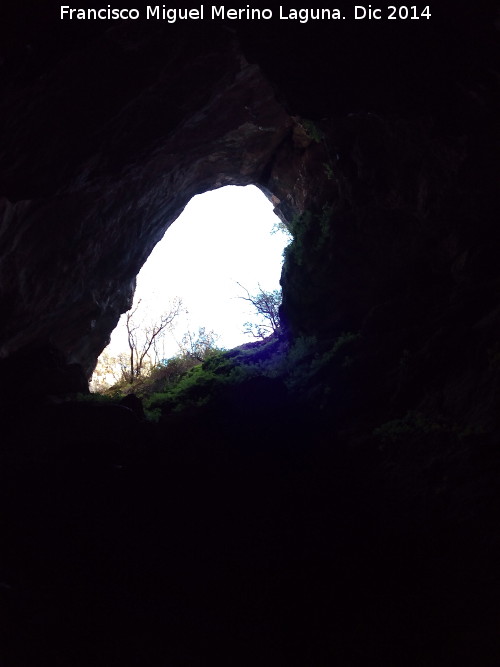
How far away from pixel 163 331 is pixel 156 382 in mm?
8719

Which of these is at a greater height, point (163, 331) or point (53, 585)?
point (163, 331)

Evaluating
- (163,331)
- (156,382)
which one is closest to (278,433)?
(156,382)

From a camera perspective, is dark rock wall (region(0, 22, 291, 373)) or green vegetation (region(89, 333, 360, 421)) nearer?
dark rock wall (region(0, 22, 291, 373))

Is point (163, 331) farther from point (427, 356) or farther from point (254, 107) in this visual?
point (427, 356)

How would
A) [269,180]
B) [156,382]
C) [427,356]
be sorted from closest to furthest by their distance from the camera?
[427,356] → [269,180] → [156,382]

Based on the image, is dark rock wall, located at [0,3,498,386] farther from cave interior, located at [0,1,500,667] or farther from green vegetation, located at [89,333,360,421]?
green vegetation, located at [89,333,360,421]

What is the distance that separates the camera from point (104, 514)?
7195 millimetres

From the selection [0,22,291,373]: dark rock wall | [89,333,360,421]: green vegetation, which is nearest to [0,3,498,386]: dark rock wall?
[0,22,291,373]: dark rock wall

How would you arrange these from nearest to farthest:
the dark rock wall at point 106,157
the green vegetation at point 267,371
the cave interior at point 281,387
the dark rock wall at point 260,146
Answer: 1. the cave interior at point 281,387
2. the dark rock wall at point 260,146
3. the dark rock wall at point 106,157
4. the green vegetation at point 267,371

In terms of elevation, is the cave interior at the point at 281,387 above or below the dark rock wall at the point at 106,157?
below

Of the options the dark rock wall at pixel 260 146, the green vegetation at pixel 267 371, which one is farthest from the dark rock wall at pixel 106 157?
the green vegetation at pixel 267 371

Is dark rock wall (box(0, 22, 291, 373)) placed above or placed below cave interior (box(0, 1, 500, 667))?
above

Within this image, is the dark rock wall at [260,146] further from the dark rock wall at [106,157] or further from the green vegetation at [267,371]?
the green vegetation at [267,371]

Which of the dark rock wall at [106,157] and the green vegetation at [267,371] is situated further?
the green vegetation at [267,371]
